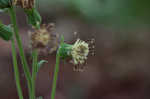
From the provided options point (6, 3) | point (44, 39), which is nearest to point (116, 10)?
point (44, 39)

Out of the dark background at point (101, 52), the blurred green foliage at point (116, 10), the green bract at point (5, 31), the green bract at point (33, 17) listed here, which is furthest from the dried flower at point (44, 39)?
the blurred green foliage at point (116, 10)

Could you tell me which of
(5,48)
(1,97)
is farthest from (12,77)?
(5,48)

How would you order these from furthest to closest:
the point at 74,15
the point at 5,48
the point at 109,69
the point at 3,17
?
1. the point at 3,17
2. the point at 74,15
3. the point at 5,48
4. the point at 109,69

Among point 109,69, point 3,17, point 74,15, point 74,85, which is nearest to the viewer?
point 74,85

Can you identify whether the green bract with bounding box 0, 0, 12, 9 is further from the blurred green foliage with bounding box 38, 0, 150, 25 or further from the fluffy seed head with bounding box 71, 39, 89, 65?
the blurred green foliage with bounding box 38, 0, 150, 25

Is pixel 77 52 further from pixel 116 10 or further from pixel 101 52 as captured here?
pixel 116 10

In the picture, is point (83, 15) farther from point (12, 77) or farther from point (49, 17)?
point (12, 77)

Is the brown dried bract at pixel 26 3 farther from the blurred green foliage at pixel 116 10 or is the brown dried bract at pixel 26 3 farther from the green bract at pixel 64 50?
the blurred green foliage at pixel 116 10
